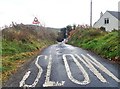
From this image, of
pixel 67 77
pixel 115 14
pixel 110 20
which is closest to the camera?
pixel 67 77

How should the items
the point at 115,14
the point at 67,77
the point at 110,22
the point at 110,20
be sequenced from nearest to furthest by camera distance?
the point at 67,77 → the point at 110,22 → the point at 110,20 → the point at 115,14

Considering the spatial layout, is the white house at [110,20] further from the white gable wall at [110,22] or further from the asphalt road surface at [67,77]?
the asphalt road surface at [67,77]

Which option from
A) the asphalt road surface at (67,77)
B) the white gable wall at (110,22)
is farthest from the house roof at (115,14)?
the asphalt road surface at (67,77)

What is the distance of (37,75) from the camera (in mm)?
12852

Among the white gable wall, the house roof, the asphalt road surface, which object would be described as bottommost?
the asphalt road surface

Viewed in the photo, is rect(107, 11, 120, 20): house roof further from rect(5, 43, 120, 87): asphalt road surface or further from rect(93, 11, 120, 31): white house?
rect(5, 43, 120, 87): asphalt road surface

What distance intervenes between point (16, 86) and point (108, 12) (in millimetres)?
53266

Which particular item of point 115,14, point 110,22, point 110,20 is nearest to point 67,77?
point 110,22

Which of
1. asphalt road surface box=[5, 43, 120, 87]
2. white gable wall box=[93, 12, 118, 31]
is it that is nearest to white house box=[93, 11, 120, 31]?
white gable wall box=[93, 12, 118, 31]

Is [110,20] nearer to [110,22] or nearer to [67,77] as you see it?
[110,22]

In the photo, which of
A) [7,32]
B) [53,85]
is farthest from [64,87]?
[7,32]

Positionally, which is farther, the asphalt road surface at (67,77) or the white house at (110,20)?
the white house at (110,20)

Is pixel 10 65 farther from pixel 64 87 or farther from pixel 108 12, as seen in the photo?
pixel 108 12

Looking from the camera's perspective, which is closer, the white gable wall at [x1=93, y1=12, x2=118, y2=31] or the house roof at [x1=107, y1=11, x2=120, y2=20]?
the white gable wall at [x1=93, y1=12, x2=118, y2=31]
